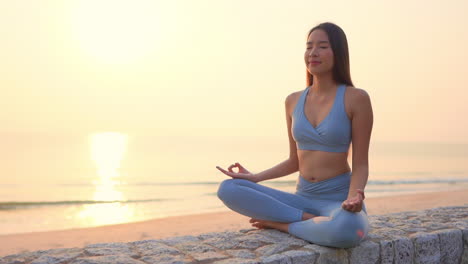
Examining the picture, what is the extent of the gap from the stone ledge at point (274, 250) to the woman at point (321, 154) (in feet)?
0.50

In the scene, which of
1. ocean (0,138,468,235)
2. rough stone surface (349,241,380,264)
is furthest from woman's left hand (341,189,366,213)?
ocean (0,138,468,235)

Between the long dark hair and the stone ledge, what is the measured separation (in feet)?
A: 4.11

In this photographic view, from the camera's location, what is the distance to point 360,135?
319 cm

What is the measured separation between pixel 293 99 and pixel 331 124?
590 millimetres

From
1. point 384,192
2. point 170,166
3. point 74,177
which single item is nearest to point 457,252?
point 384,192

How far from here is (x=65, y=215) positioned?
38.4 feet

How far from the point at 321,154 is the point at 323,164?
0.08 meters

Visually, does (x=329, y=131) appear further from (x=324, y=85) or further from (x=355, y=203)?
(x=355, y=203)

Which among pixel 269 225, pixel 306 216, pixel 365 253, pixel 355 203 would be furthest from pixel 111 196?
pixel 355 203

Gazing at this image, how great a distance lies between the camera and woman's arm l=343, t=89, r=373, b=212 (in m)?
3.13

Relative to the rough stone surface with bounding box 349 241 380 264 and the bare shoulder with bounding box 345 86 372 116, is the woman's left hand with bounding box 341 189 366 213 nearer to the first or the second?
the rough stone surface with bounding box 349 241 380 264

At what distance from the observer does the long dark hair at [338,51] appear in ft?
10.8

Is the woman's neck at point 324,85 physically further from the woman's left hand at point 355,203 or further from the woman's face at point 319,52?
the woman's left hand at point 355,203

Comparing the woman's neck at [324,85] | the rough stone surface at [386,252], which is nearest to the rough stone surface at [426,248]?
the rough stone surface at [386,252]
